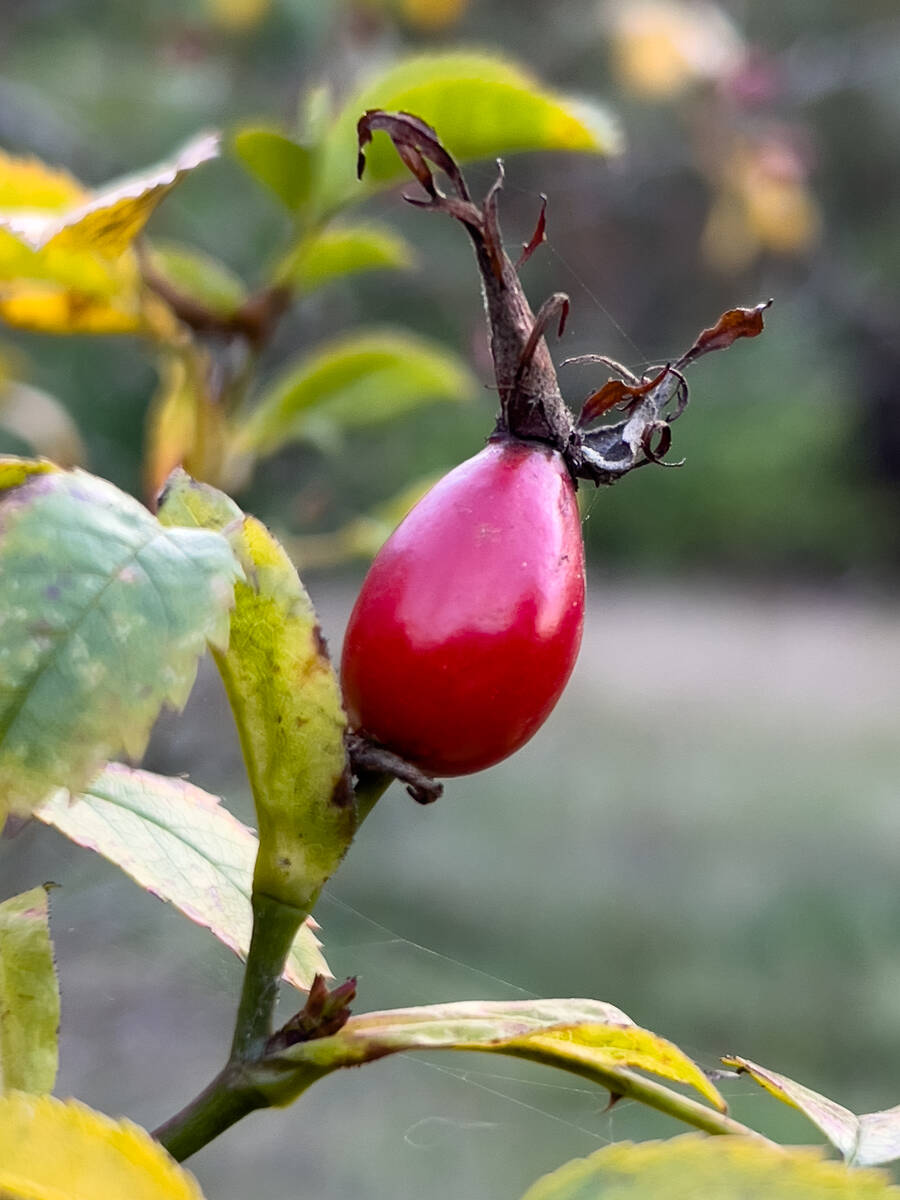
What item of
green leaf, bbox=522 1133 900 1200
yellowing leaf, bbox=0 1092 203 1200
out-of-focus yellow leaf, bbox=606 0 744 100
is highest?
yellowing leaf, bbox=0 1092 203 1200

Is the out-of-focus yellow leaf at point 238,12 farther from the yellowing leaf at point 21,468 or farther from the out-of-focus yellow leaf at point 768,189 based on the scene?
the yellowing leaf at point 21,468

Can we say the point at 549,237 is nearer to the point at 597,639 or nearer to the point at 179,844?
the point at 179,844

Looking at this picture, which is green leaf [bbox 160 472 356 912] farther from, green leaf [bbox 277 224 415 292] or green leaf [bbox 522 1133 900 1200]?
green leaf [bbox 277 224 415 292]

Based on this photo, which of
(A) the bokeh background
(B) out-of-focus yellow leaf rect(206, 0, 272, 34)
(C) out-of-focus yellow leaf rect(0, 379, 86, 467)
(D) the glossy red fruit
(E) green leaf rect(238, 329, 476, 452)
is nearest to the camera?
(D) the glossy red fruit

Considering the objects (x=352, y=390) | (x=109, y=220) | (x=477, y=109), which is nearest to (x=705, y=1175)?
(x=109, y=220)

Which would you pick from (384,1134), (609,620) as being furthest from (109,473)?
(609,620)

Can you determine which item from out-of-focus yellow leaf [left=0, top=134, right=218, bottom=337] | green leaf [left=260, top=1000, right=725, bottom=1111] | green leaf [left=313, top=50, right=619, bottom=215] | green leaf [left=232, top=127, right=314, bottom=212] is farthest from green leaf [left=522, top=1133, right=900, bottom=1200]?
green leaf [left=232, top=127, right=314, bottom=212]

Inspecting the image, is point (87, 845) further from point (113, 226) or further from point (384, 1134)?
point (384, 1134)
